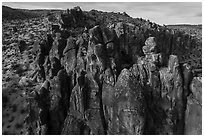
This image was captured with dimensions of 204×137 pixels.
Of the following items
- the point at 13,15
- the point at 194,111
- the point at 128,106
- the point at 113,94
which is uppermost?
the point at 13,15

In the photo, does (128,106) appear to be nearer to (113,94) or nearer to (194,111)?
(113,94)

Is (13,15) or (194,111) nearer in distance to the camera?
(194,111)

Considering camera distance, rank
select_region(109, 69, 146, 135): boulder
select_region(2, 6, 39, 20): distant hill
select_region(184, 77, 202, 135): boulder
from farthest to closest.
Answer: select_region(2, 6, 39, 20): distant hill, select_region(184, 77, 202, 135): boulder, select_region(109, 69, 146, 135): boulder

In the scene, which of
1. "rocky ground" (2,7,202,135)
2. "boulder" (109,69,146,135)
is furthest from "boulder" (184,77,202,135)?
"boulder" (109,69,146,135)

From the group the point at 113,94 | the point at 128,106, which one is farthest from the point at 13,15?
the point at 128,106

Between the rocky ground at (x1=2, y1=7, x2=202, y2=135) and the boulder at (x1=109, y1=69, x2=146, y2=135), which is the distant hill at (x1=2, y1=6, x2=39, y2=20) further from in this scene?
the boulder at (x1=109, y1=69, x2=146, y2=135)

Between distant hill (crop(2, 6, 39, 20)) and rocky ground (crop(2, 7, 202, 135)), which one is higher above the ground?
distant hill (crop(2, 6, 39, 20))

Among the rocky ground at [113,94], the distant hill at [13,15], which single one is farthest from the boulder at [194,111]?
the distant hill at [13,15]

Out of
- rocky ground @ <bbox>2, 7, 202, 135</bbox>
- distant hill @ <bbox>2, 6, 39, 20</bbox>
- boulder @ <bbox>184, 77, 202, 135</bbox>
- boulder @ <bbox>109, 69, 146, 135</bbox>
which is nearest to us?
boulder @ <bbox>109, 69, 146, 135</bbox>

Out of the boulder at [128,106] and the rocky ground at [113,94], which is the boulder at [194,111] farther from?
the boulder at [128,106]

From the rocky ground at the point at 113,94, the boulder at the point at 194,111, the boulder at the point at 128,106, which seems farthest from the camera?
the rocky ground at the point at 113,94

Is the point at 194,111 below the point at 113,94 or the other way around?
below

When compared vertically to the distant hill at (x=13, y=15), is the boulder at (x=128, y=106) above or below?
below

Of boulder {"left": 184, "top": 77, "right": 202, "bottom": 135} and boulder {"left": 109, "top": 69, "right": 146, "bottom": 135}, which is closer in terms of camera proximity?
boulder {"left": 109, "top": 69, "right": 146, "bottom": 135}
